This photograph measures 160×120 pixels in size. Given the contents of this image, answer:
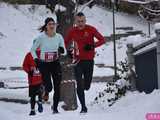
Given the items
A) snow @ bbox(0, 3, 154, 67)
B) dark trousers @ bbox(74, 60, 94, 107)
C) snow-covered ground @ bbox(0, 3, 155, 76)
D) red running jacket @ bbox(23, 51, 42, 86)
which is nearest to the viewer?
dark trousers @ bbox(74, 60, 94, 107)

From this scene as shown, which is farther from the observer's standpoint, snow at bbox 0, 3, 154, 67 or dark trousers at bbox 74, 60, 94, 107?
snow at bbox 0, 3, 154, 67

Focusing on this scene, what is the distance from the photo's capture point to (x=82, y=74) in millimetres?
10648

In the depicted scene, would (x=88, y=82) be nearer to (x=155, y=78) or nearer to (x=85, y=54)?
(x=85, y=54)

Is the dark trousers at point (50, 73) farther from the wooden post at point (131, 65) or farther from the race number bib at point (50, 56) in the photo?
the wooden post at point (131, 65)

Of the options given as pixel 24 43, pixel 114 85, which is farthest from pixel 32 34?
pixel 114 85

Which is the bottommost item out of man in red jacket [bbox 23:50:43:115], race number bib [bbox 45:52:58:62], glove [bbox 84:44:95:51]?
man in red jacket [bbox 23:50:43:115]

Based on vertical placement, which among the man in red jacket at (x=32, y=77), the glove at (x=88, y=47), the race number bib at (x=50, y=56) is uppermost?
the glove at (x=88, y=47)

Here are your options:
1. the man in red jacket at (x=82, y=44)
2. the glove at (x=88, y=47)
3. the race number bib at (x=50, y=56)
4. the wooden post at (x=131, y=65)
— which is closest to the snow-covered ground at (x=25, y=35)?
the wooden post at (x=131, y=65)

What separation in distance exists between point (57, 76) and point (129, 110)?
137cm

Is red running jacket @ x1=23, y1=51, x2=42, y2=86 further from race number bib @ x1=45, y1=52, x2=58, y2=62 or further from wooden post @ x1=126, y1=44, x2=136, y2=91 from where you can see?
wooden post @ x1=126, y1=44, x2=136, y2=91

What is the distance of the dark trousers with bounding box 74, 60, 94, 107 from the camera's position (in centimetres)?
1056

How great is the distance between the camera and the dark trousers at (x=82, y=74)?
416 inches

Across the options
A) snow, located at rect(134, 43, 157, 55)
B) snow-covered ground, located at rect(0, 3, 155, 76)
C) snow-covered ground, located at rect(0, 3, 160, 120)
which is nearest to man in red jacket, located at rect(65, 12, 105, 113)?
snow, located at rect(134, 43, 157, 55)

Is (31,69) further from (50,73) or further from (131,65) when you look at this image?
(131,65)
